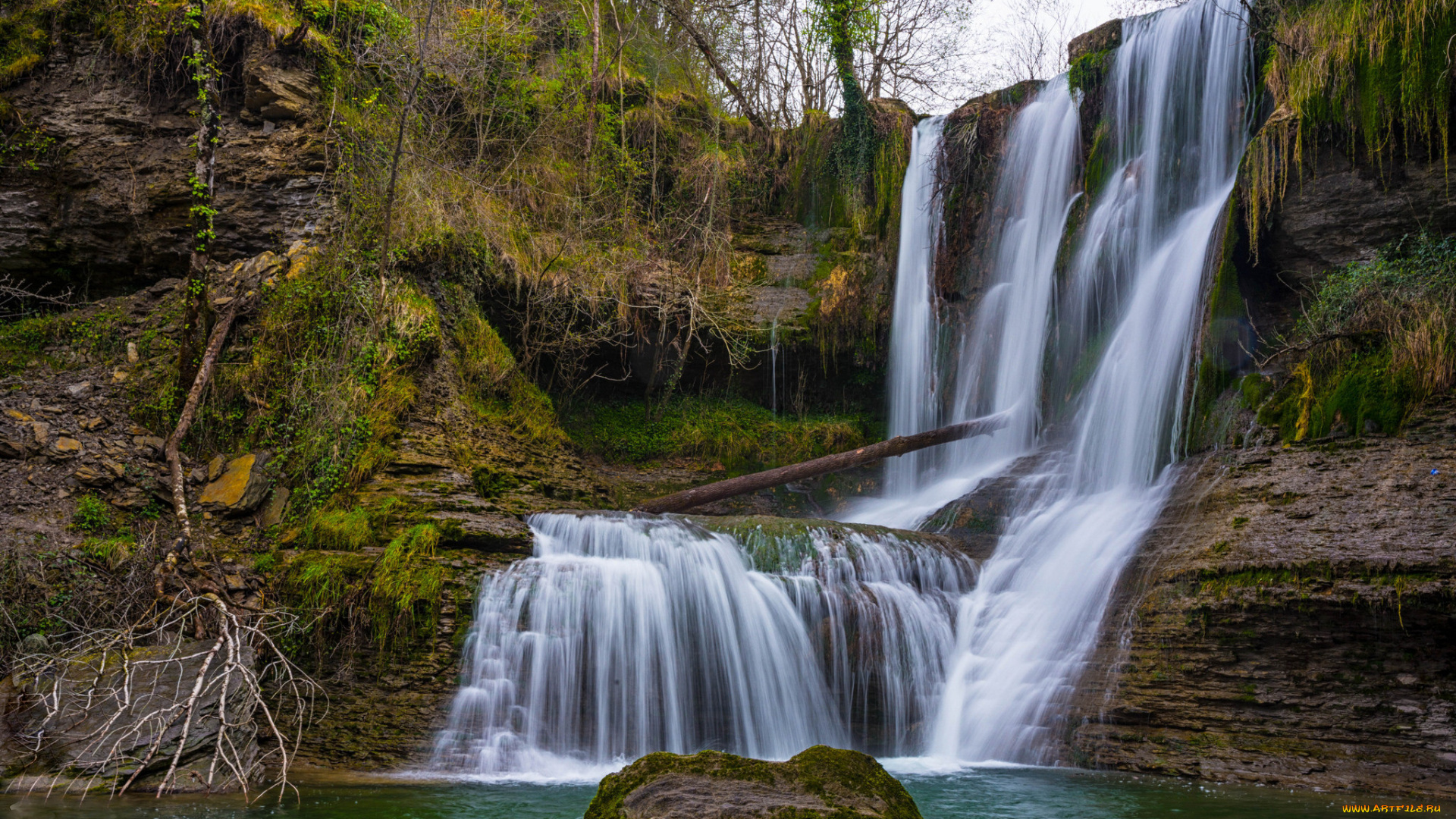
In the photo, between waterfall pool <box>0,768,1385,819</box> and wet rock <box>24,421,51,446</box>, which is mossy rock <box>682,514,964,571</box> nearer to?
waterfall pool <box>0,768,1385,819</box>

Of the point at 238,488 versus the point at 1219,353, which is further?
the point at 1219,353

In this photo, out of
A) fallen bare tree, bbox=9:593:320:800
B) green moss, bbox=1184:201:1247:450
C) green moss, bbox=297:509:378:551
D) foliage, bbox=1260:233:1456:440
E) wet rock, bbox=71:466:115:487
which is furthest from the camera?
green moss, bbox=1184:201:1247:450

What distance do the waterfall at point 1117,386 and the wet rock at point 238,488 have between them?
20.0 feet

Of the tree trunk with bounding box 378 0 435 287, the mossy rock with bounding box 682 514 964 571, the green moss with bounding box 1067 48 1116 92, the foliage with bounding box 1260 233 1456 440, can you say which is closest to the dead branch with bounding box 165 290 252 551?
the tree trunk with bounding box 378 0 435 287

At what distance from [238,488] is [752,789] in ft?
19.5

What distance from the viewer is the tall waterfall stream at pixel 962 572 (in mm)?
6531

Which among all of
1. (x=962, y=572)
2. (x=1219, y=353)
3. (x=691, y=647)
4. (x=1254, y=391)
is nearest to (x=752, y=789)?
(x=691, y=647)

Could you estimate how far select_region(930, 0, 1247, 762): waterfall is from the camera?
6980 mm

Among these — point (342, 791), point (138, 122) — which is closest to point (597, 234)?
point (138, 122)

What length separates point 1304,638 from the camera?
229 inches

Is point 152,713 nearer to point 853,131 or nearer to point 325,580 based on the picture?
point 325,580

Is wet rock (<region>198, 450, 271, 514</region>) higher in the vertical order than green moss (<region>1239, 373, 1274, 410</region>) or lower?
lower

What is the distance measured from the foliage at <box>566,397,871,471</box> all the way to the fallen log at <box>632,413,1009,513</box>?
2031 mm

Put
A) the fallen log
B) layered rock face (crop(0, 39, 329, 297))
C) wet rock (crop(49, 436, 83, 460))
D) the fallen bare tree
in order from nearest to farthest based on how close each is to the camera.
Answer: the fallen bare tree → wet rock (crop(49, 436, 83, 460)) → layered rock face (crop(0, 39, 329, 297)) → the fallen log
